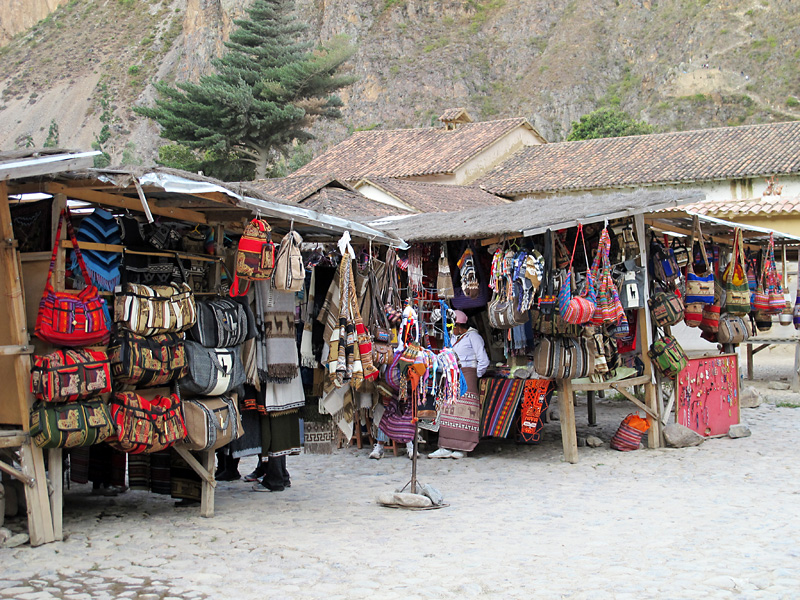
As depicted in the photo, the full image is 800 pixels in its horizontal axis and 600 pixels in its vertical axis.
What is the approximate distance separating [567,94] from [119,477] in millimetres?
52220

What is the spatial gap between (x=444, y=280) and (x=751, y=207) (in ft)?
56.0

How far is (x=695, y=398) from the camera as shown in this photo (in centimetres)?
1009

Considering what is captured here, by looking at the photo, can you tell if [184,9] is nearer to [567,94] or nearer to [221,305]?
[567,94]

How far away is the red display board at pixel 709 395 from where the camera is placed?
9914mm

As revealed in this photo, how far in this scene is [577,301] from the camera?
805cm

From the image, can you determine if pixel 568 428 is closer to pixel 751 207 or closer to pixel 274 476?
pixel 274 476

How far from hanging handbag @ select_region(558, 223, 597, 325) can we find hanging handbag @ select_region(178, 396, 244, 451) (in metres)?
3.50

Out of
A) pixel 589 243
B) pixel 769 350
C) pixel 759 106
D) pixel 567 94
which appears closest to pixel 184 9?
pixel 567 94

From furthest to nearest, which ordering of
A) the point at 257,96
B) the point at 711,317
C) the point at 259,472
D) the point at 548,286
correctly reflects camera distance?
the point at 257,96
the point at 711,317
the point at 548,286
the point at 259,472

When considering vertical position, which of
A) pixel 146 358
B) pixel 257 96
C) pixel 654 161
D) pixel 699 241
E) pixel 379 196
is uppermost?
pixel 257 96

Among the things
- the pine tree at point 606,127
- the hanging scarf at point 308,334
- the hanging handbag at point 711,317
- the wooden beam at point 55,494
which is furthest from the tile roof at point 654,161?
the wooden beam at point 55,494

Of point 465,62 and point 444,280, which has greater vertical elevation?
point 465,62

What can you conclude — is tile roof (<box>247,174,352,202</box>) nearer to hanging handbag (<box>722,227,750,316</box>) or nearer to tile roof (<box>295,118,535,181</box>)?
tile roof (<box>295,118,535,181</box>)

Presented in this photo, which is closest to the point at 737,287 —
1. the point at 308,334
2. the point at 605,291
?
the point at 605,291
